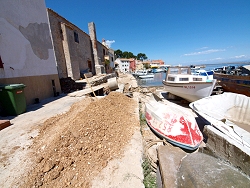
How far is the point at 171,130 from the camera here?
356 centimetres

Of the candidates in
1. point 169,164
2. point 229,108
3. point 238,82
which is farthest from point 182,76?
point 169,164

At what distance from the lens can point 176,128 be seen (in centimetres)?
351

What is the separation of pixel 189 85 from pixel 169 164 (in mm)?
6444

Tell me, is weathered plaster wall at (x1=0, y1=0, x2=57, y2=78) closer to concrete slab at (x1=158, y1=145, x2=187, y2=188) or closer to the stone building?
the stone building

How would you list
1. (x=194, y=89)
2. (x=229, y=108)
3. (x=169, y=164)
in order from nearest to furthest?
(x=169, y=164) → (x=229, y=108) → (x=194, y=89)

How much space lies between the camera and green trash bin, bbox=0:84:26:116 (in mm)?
4383

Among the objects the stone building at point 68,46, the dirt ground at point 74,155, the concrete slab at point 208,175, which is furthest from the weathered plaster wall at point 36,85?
the concrete slab at point 208,175

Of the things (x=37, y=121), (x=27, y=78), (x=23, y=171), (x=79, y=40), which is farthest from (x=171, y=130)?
(x=79, y=40)

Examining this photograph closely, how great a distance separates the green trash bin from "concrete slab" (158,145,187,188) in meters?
5.56

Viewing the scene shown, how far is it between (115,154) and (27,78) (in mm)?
6254

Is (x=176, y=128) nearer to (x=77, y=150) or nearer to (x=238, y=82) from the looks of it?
(x=77, y=150)


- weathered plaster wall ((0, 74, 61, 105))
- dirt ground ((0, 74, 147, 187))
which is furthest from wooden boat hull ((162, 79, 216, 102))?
weathered plaster wall ((0, 74, 61, 105))

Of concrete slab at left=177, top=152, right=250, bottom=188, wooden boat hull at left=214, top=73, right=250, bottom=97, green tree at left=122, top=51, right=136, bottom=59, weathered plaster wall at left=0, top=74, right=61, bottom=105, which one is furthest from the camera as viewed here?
green tree at left=122, top=51, right=136, bottom=59

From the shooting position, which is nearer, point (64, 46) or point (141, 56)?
point (64, 46)
